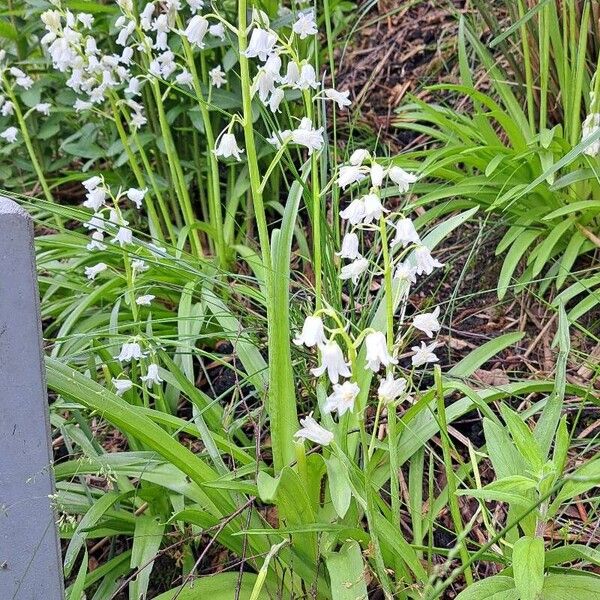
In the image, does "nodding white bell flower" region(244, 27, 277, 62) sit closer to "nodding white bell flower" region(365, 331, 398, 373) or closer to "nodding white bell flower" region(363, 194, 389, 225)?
"nodding white bell flower" region(363, 194, 389, 225)

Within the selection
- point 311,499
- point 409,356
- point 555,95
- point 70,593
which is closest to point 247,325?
point 409,356

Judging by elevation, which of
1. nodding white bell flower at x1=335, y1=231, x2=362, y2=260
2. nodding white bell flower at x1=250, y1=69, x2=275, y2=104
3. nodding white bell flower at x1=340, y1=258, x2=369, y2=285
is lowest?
nodding white bell flower at x1=340, y1=258, x2=369, y2=285

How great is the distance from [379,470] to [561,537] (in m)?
0.41

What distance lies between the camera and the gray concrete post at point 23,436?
46.7 inches

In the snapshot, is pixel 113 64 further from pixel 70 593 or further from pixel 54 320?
pixel 70 593

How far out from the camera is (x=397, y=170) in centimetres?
142

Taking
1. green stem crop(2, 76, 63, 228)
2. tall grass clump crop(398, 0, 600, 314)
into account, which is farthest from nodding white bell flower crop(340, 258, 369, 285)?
green stem crop(2, 76, 63, 228)

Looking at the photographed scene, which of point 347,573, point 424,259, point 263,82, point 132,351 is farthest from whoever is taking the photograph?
point 132,351

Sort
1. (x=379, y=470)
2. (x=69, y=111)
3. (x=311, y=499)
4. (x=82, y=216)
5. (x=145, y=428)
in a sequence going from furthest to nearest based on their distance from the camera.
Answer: (x=69, y=111)
(x=82, y=216)
(x=379, y=470)
(x=311, y=499)
(x=145, y=428)

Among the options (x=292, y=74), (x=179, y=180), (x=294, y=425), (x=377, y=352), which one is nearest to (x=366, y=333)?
(x=377, y=352)

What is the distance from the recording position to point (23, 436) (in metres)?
1.27

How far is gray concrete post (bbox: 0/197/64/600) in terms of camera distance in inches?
46.7

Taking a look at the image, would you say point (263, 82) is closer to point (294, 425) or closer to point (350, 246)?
point (350, 246)

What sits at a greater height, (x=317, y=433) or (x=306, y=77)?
(x=306, y=77)
